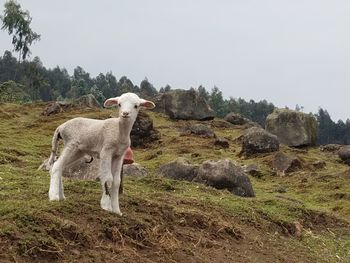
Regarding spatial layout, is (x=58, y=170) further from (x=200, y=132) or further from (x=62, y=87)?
(x=62, y=87)

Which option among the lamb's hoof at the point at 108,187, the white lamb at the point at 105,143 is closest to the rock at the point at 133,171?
the white lamb at the point at 105,143

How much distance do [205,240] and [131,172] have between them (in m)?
8.36

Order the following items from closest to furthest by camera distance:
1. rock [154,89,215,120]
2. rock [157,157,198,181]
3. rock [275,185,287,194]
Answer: rock [157,157,198,181] < rock [275,185,287,194] < rock [154,89,215,120]

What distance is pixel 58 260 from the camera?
7859 mm

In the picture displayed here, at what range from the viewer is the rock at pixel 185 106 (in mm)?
47750

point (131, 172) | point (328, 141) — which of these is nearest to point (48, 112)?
point (131, 172)

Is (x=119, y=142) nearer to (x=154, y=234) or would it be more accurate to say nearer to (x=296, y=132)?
(x=154, y=234)

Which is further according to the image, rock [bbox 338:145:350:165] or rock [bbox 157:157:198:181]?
rock [bbox 338:145:350:165]

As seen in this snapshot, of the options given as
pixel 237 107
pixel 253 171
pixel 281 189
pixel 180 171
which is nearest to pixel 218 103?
pixel 237 107

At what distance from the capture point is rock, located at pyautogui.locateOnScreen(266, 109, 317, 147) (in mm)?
41656

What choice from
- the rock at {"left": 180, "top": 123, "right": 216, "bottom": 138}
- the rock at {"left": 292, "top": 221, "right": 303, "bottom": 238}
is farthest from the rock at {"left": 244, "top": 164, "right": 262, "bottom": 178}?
the rock at {"left": 292, "top": 221, "right": 303, "bottom": 238}

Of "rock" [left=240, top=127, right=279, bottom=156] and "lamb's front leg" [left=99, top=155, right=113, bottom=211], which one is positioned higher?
"lamb's front leg" [left=99, top=155, right=113, bottom=211]

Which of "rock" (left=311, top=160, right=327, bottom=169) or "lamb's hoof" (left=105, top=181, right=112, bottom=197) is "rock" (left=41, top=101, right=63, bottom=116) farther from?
"lamb's hoof" (left=105, top=181, right=112, bottom=197)

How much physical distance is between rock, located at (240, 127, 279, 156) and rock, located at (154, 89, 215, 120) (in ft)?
44.1
